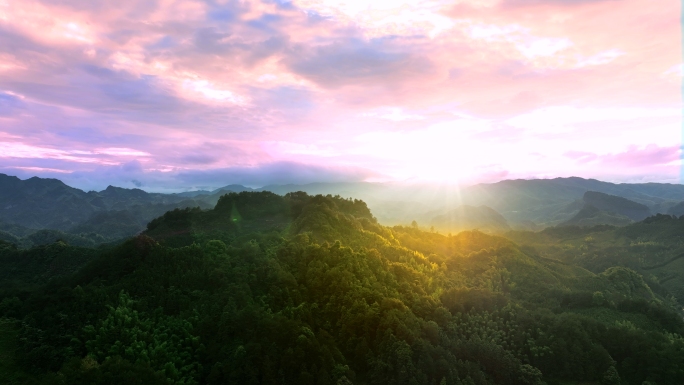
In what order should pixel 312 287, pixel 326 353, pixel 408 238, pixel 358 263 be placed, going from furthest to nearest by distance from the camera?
pixel 408 238
pixel 358 263
pixel 312 287
pixel 326 353

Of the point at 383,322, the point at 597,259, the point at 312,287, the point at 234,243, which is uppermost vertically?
the point at 234,243

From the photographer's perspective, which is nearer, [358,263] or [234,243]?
[358,263]

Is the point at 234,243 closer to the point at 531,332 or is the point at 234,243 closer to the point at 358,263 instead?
the point at 358,263

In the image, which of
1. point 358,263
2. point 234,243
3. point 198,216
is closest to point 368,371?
point 358,263

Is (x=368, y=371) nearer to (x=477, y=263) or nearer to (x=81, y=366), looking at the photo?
(x=81, y=366)

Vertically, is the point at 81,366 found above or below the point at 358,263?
below

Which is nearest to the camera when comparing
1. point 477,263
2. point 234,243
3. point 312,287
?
point 312,287
